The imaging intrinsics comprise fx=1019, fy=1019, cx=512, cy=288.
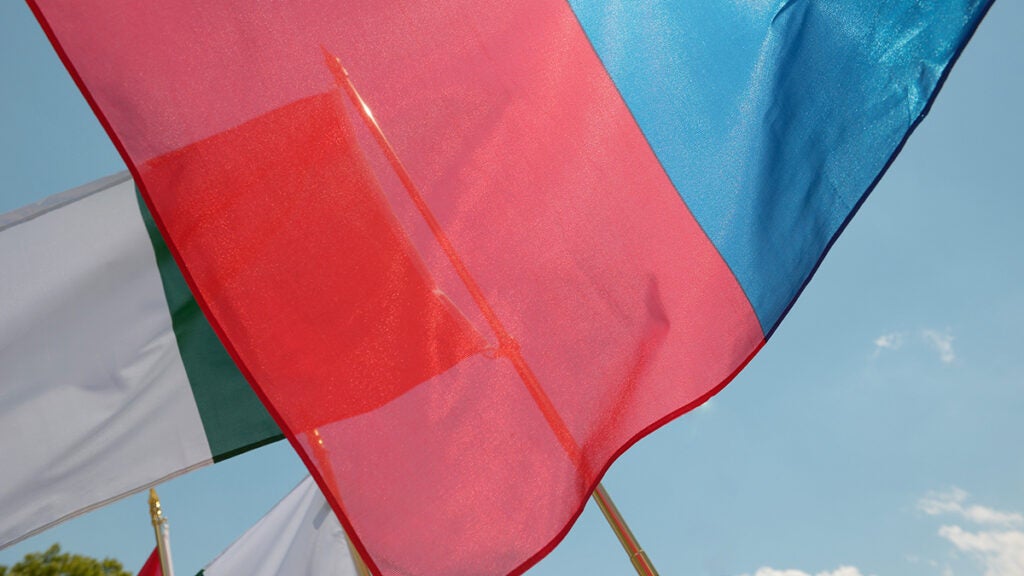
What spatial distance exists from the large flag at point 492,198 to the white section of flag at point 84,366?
1.80 m

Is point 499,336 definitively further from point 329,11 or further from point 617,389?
point 329,11

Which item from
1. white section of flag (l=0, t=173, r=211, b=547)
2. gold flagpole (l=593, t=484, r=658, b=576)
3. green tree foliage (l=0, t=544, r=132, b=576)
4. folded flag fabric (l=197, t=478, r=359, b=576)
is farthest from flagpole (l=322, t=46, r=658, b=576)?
green tree foliage (l=0, t=544, r=132, b=576)

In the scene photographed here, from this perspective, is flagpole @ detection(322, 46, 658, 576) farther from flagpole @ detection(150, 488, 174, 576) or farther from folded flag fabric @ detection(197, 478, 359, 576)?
folded flag fabric @ detection(197, 478, 359, 576)

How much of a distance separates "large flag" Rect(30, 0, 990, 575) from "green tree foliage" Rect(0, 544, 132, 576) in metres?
17.3

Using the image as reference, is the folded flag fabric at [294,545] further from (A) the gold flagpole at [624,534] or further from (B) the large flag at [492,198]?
(B) the large flag at [492,198]

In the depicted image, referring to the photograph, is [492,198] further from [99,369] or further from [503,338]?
[99,369]

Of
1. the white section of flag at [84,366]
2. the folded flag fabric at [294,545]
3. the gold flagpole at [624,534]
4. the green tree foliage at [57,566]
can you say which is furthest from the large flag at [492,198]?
the green tree foliage at [57,566]

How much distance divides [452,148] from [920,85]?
149 cm

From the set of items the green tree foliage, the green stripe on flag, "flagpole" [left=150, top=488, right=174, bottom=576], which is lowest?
the green tree foliage

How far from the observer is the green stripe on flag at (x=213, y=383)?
15.0ft

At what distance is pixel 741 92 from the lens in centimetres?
339

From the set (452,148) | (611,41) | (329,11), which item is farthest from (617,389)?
(329,11)

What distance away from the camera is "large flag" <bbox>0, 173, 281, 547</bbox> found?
435 centimetres

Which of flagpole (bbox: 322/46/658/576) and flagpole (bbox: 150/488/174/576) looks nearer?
flagpole (bbox: 322/46/658/576)
